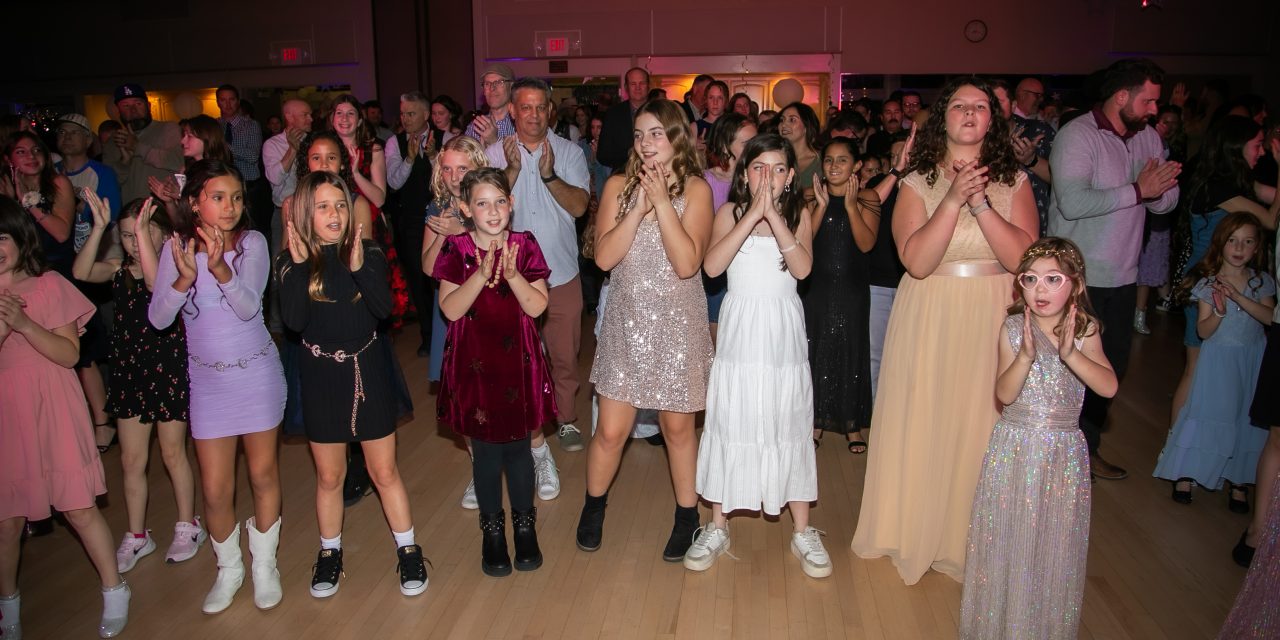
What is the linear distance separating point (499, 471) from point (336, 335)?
78cm

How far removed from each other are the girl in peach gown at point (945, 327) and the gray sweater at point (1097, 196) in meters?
0.90

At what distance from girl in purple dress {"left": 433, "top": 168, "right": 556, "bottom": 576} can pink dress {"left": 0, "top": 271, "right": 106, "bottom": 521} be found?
121 cm

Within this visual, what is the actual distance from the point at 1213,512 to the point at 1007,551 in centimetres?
186

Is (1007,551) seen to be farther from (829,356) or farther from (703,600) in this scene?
(829,356)

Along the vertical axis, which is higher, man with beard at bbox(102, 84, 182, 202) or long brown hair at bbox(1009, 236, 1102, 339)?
man with beard at bbox(102, 84, 182, 202)

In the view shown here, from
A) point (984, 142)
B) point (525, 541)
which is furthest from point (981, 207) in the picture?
point (525, 541)

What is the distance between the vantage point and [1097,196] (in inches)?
140

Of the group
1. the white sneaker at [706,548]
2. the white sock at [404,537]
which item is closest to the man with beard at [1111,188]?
the white sneaker at [706,548]

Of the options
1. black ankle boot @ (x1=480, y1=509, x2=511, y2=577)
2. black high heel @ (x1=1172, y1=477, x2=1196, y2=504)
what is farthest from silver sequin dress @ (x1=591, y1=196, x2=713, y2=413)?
black high heel @ (x1=1172, y1=477, x2=1196, y2=504)

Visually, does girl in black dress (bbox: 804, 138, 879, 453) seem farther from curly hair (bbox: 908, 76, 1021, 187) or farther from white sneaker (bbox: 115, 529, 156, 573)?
white sneaker (bbox: 115, 529, 156, 573)

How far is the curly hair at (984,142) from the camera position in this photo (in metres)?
2.87

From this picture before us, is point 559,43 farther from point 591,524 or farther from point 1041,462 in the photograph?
point 1041,462

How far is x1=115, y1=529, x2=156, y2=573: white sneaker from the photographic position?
129 inches

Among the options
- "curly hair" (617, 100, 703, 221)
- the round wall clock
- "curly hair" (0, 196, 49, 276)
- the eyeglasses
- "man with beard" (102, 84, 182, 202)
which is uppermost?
the round wall clock
